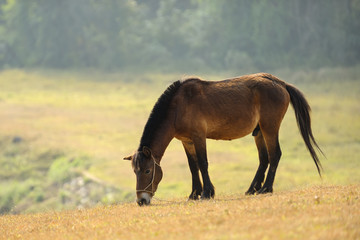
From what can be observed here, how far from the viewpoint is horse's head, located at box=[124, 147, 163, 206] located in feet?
36.8

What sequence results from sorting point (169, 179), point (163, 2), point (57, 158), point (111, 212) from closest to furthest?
point (111, 212), point (169, 179), point (57, 158), point (163, 2)

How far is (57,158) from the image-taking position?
3694 cm

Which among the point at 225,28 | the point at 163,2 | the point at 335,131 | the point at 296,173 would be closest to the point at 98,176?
the point at 296,173

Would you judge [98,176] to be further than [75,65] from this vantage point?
No

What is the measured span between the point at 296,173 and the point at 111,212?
76.1ft

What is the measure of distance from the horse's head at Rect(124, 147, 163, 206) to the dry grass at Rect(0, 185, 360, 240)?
298mm

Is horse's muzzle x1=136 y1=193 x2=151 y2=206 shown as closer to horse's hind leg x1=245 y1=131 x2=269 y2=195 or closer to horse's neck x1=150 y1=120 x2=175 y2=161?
horse's neck x1=150 y1=120 x2=175 y2=161

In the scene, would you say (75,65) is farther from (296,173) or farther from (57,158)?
(296,173)

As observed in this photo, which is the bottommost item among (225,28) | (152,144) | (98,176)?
(98,176)

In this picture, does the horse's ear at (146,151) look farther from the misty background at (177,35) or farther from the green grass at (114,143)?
the misty background at (177,35)

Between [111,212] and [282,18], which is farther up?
[282,18]

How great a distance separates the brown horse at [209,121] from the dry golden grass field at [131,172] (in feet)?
2.25

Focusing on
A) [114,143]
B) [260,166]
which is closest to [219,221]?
[260,166]

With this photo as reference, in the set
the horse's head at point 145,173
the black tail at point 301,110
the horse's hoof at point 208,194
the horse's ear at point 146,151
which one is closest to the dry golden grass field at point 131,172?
the horse's hoof at point 208,194
